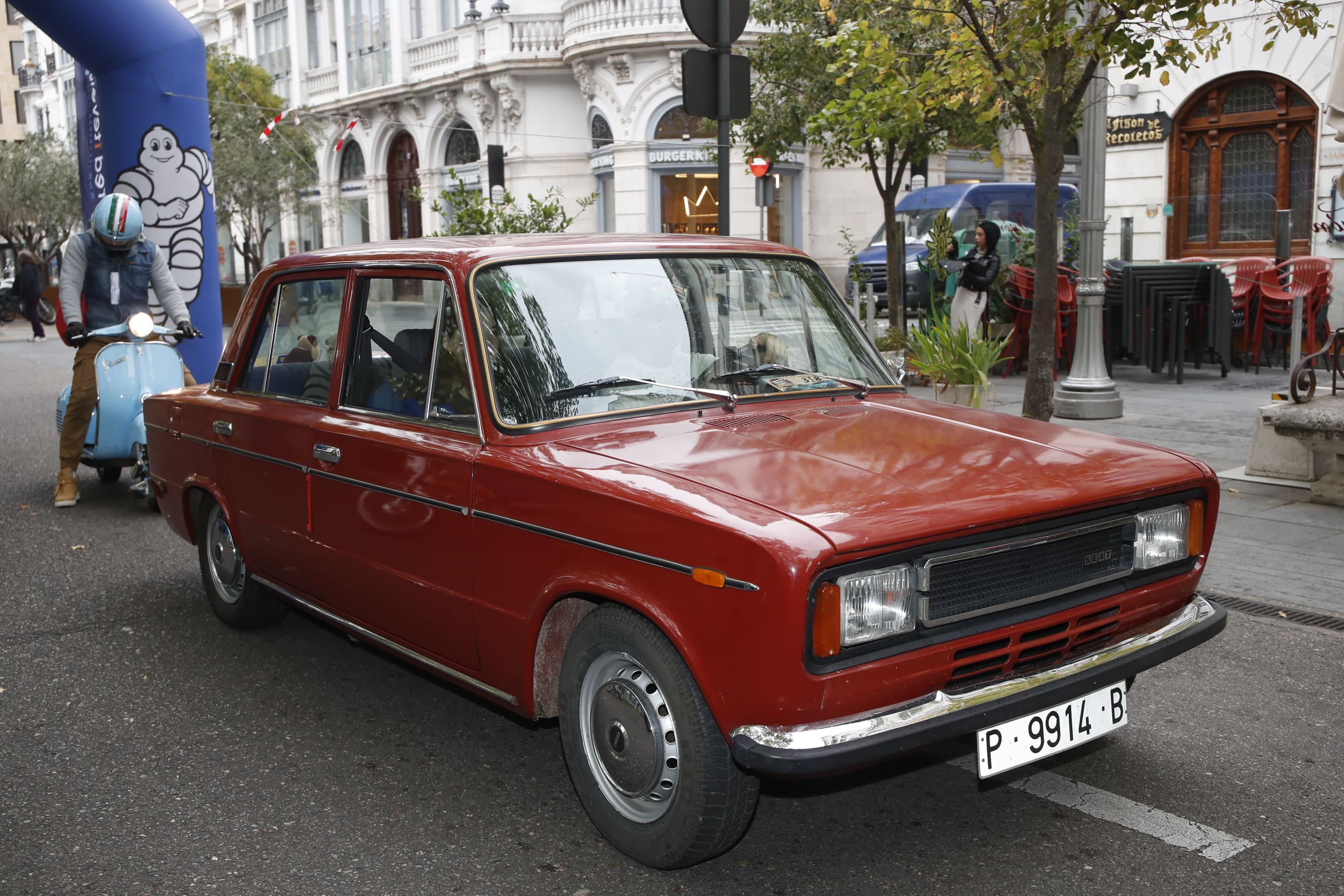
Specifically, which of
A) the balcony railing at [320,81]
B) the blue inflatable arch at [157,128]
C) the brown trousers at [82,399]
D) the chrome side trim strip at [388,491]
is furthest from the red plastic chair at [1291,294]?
the balcony railing at [320,81]

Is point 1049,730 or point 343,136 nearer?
point 1049,730

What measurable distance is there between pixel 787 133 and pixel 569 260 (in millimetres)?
14794

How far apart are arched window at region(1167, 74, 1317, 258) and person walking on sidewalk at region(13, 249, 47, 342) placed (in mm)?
23810

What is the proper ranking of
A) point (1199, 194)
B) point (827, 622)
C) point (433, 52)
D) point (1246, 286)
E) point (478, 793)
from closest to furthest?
point (827, 622) < point (478, 793) < point (1246, 286) < point (1199, 194) < point (433, 52)

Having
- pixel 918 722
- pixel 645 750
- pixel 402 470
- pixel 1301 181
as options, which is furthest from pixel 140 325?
pixel 1301 181

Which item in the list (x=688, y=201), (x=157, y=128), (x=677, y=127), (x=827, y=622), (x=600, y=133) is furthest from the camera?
(x=600, y=133)

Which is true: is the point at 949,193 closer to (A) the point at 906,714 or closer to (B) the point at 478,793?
(B) the point at 478,793

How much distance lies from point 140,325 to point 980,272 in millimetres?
8914

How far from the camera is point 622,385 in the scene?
12.9 ft

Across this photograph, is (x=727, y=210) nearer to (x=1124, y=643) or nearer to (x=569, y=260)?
(x=569, y=260)

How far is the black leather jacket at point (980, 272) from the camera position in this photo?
1388 cm

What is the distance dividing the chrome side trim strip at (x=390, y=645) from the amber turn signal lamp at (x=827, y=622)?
1138mm

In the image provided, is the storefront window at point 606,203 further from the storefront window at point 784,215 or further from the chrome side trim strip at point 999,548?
the chrome side trim strip at point 999,548

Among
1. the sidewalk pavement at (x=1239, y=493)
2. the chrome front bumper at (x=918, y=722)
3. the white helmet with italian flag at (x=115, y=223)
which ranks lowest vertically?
the sidewalk pavement at (x=1239, y=493)
